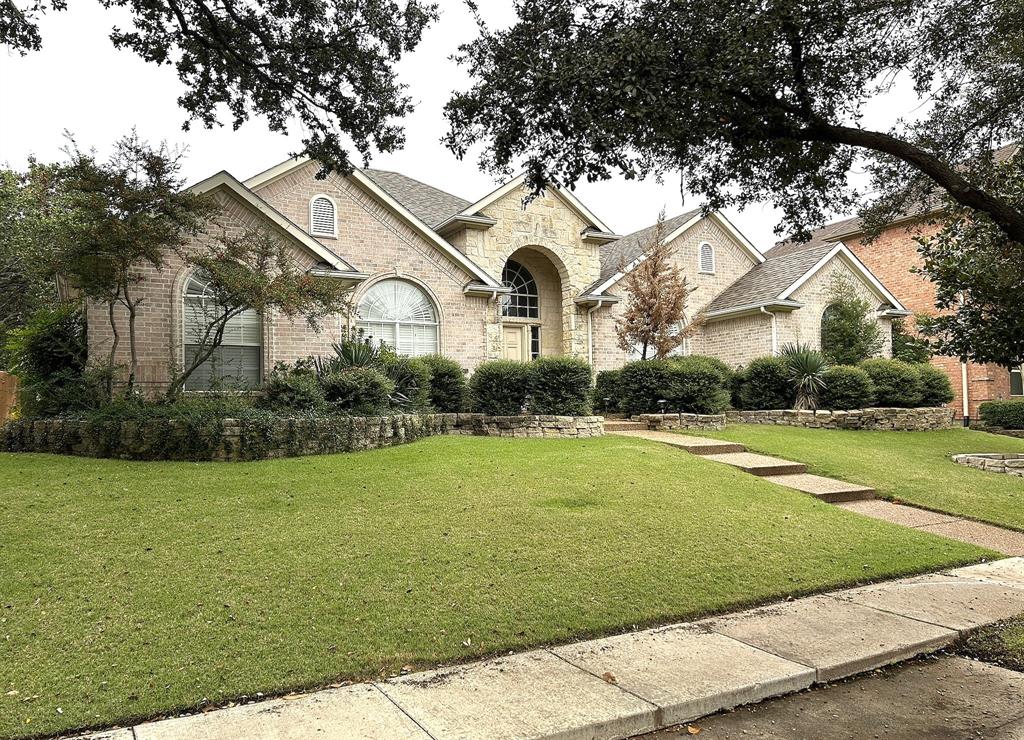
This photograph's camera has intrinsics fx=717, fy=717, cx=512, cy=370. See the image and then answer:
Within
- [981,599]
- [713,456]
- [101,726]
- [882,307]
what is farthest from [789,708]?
[882,307]

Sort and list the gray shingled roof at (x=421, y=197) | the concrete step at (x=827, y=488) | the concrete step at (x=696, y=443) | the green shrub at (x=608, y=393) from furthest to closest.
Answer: the gray shingled roof at (x=421, y=197) → the green shrub at (x=608, y=393) → the concrete step at (x=696, y=443) → the concrete step at (x=827, y=488)

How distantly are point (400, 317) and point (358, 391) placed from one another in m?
6.09

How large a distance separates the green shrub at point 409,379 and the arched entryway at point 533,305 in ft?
27.7

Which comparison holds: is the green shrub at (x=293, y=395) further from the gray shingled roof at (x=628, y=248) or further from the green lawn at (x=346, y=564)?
the gray shingled roof at (x=628, y=248)

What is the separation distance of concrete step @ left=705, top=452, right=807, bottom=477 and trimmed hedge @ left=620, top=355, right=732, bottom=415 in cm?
436

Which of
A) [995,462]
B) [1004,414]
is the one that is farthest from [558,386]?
[1004,414]

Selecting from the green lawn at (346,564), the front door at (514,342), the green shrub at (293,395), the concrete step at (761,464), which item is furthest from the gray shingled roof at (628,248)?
the green lawn at (346,564)

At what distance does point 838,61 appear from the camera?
7.34m

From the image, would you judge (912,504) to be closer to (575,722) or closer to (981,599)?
(981,599)

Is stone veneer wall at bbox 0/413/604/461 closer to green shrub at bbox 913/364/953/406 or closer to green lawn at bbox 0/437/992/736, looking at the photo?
green lawn at bbox 0/437/992/736

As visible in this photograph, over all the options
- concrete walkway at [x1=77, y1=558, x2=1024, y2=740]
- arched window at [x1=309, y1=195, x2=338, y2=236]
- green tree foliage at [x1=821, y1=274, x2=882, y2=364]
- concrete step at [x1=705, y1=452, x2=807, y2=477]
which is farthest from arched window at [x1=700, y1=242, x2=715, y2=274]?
concrete walkway at [x1=77, y1=558, x2=1024, y2=740]

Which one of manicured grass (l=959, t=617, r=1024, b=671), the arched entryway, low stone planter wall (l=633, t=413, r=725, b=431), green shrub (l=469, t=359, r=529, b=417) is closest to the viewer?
manicured grass (l=959, t=617, r=1024, b=671)

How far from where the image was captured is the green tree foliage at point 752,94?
6129mm

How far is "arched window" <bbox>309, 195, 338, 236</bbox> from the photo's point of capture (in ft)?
63.5
